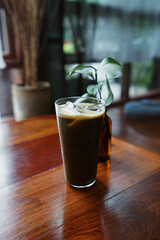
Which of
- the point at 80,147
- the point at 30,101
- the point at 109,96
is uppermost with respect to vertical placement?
the point at 109,96

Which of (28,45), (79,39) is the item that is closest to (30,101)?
(28,45)

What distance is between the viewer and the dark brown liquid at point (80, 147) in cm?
52

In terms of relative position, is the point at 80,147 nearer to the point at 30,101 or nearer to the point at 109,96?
the point at 109,96

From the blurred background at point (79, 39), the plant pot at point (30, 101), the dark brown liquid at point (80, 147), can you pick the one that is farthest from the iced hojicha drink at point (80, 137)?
the blurred background at point (79, 39)

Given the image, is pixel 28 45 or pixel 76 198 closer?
pixel 76 198

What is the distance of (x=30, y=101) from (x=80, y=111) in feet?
4.86

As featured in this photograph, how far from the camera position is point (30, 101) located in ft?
6.33

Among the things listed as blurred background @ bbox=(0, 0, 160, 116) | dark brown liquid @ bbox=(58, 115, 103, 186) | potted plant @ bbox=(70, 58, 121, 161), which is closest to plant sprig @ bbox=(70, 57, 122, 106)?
potted plant @ bbox=(70, 58, 121, 161)

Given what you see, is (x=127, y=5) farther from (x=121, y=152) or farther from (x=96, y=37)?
(x=121, y=152)

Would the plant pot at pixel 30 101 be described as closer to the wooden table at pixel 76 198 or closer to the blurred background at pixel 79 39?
the blurred background at pixel 79 39

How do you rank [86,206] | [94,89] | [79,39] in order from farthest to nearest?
[79,39], [94,89], [86,206]

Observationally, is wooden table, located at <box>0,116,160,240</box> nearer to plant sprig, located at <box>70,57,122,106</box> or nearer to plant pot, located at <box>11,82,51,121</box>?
plant sprig, located at <box>70,57,122,106</box>

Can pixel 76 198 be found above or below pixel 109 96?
below

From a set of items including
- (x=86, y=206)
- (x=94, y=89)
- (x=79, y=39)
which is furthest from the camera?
(x=79, y=39)
